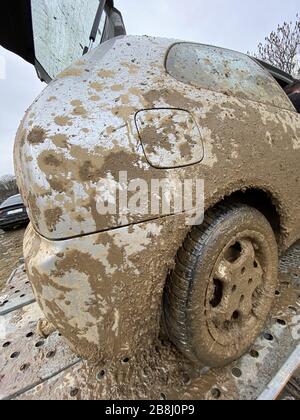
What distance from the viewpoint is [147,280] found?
0.98 meters

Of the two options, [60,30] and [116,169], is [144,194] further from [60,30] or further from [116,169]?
[60,30]

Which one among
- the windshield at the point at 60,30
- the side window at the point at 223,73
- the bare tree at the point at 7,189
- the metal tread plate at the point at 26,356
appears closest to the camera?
the side window at the point at 223,73

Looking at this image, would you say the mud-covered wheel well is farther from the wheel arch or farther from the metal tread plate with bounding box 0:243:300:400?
the metal tread plate with bounding box 0:243:300:400

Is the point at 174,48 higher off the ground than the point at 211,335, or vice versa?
the point at 174,48

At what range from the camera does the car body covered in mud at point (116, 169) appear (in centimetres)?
88

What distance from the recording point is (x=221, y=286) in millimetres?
1224

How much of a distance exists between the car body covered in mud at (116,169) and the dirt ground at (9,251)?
264 cm

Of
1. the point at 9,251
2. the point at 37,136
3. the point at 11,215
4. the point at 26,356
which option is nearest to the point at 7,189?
the point at 11,215

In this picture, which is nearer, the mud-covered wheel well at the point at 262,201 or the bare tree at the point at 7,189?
the mud-covered wheel well at the point at 262,201

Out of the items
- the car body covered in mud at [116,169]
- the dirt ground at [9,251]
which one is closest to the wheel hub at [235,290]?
the car body covered in mud at [116,169]

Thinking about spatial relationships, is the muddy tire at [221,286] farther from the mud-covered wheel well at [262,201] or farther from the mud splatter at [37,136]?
the mud splatter at [37,136]
